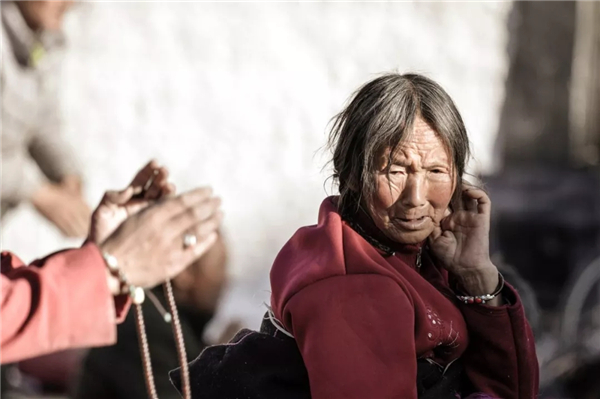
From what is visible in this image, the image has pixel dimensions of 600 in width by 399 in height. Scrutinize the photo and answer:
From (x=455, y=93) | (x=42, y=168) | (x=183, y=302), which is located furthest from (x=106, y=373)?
(x=455, y=93)

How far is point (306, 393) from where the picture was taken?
1.58 metres

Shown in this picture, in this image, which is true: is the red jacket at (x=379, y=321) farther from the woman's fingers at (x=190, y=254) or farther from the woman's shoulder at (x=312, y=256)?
the woman's fingers at (x=190, y=254)

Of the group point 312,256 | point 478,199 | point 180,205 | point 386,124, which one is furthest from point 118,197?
point 478,199

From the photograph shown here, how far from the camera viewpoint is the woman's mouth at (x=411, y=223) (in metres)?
1.58

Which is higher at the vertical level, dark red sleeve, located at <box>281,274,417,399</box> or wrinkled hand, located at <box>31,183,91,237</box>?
dark red sleeve, located at <box>281,274,417,399</box>

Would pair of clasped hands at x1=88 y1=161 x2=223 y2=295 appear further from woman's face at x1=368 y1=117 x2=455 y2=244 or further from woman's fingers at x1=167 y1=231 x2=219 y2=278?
woman's face at x1=368 y1=117 x2=455 y2=244

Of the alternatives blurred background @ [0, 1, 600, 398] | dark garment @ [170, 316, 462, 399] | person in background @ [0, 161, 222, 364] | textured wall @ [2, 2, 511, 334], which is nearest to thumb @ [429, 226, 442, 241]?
dark garment @ [170, 316, 462, 399]

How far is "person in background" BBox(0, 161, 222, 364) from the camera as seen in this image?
145 centimetres

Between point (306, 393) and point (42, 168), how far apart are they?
3.26 m

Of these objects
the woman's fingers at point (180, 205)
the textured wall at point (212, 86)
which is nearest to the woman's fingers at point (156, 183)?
the woman's fingers at point (180, 205)

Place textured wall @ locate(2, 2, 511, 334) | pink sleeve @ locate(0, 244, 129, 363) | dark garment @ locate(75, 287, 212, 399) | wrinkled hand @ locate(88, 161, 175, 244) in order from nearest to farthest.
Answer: pink sleeve @ locate(0, 244, 129, 363), wrinkled hand @ locate(88, 161, 175, 244), dark garment @ locate(75, 287, 212, 399), textured wall @ locate(2, 2, 511, 334)

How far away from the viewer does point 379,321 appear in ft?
4.85

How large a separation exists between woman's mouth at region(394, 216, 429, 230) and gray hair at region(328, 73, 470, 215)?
0.07 metres

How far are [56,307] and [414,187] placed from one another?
60 cm
